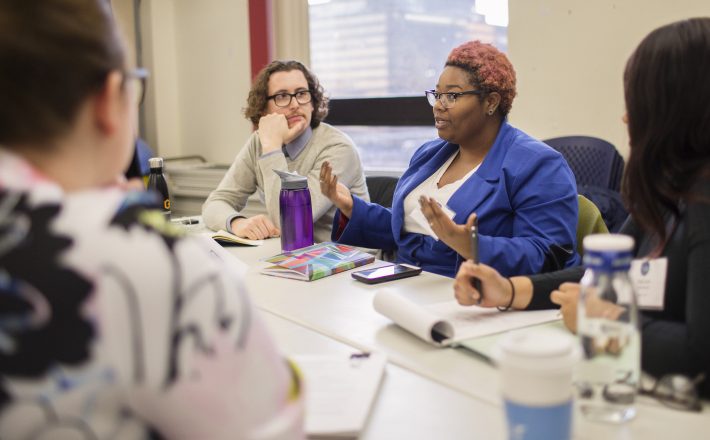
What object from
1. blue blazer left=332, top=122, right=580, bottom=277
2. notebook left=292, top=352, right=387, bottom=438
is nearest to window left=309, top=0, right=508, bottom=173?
blue blazer left=332, top=122, right=580, bottom=277

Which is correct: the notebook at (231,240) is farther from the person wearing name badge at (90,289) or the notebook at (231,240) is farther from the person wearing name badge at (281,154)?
the person wearing name badge at (90,289)

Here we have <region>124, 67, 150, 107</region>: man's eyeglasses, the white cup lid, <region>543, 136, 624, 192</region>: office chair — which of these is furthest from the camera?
<region>543, 136, 624, 192</region>: office chair

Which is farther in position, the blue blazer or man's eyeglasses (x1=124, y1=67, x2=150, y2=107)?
the blue blazer

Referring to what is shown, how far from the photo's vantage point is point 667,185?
47.0 inches

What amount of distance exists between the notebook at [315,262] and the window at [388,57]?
1682 millimetres

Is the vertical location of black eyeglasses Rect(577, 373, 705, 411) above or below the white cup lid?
below

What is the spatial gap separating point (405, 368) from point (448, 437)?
278mm

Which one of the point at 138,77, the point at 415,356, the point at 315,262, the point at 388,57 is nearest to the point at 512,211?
the point at 315,262

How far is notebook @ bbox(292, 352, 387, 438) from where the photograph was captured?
38.7 inches

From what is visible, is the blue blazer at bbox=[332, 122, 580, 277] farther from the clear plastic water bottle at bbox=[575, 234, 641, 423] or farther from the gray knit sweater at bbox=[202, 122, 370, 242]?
the clear plastic water bottle at bbox=[575, 234, 641, 423]

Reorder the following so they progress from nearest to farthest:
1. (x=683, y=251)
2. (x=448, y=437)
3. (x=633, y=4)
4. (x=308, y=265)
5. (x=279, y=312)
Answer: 1. (x=448, y=437)
2. (x=683, y=251)
3. (x=279, y=312)
4. (x=308, y=265)
5. (x=633, y=4)

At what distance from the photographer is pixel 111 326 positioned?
0.58 meters

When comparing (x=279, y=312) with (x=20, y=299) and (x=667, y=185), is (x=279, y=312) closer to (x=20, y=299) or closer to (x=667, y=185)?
(x=667, y=185)

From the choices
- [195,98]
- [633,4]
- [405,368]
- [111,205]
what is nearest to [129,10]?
[195,98]
